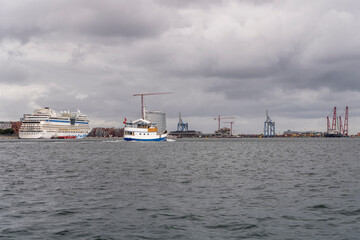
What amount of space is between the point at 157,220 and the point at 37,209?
6471mm

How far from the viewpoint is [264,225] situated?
1399 centimetres

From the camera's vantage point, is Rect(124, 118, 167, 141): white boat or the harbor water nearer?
the harbor water

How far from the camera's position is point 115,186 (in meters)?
24.2

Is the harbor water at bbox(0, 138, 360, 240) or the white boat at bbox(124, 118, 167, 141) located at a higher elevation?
the white boat at bbox(124, 118, 167, 141)

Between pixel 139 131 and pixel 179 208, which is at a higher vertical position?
pixel 139 131

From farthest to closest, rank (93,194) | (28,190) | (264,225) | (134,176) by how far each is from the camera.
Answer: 1. (134,176)
2. (28,190)
3. (93,194)
4. (264,225)

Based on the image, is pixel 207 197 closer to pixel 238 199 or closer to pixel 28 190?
pixel 238 199

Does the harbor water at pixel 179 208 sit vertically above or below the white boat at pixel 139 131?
below

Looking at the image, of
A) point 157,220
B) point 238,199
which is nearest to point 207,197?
point 238,199

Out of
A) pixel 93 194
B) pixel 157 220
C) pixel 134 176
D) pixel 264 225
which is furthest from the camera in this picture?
pixel 134 176

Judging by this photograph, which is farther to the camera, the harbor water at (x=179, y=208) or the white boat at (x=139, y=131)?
the white boat at (x=139, y=131)

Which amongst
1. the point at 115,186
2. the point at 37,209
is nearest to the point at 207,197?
the point at 115,186

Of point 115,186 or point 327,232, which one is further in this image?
point 115,186

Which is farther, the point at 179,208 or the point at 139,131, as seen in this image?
the point at 139,131
